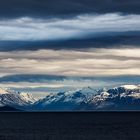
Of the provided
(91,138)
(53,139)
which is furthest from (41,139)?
(91,138)

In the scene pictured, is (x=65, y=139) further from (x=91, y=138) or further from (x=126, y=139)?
(x=126, y=139)

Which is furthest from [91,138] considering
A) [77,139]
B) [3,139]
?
[3,139]

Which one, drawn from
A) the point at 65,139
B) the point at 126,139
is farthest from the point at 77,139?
the point at 126,139

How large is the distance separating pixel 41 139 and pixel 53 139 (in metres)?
5.39

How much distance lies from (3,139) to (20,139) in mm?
7360

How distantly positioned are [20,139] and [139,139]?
150 ft

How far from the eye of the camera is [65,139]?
19725cm

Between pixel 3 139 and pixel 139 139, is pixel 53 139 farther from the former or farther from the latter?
pixel 139 139

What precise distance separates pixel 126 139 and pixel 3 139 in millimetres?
47118

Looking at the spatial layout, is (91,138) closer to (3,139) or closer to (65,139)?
(65,139)

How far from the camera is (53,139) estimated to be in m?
196

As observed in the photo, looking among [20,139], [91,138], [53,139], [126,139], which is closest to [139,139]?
[126,139]

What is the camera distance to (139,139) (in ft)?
645

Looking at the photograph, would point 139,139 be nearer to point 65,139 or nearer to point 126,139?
point 126,139
